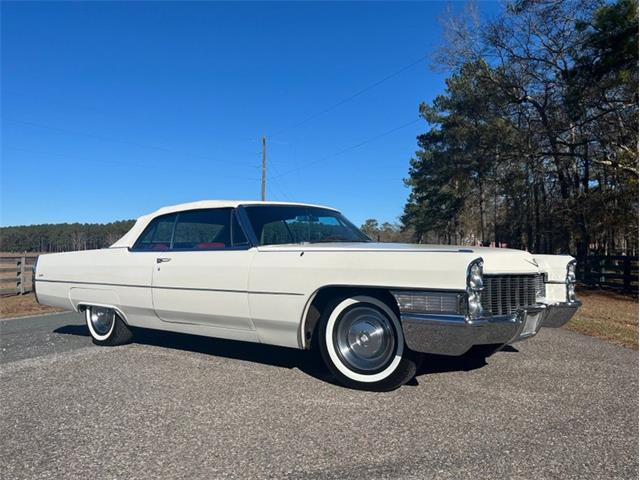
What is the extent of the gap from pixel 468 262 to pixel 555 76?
63.8 feet

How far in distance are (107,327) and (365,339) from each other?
3282 mm

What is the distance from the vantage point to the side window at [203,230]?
15.6ft

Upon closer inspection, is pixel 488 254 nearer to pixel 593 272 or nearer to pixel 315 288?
pixel 315 288

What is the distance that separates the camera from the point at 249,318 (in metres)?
4.19

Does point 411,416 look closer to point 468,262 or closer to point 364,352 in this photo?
point 364,352

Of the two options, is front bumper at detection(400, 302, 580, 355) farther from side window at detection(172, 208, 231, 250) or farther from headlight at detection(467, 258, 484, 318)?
side window at detection(172, 208, 231, 250)

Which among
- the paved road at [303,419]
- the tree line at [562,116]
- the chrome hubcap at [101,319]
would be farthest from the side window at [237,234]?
the tree line at [562,116]

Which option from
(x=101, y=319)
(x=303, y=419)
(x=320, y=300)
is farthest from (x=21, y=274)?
(x=303, y=419)

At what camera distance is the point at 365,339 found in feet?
12.4

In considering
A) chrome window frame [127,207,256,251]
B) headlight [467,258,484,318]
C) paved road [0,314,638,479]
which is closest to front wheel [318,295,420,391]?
paved road [0,314,638,479]

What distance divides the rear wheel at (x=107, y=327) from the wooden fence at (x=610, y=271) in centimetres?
1638

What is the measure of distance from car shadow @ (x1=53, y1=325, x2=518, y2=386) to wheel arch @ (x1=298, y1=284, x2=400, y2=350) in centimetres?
40

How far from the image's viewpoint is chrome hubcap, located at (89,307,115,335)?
5.48 m

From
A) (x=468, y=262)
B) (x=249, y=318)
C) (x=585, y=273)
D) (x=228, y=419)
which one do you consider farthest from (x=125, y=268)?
(x=585, y=273)
